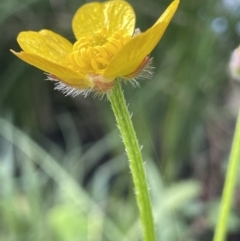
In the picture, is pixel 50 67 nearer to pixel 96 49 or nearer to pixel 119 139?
pixel 96 49

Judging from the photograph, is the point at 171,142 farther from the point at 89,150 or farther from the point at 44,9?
the point at 44,9

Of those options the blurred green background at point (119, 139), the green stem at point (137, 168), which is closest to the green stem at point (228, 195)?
the green stem at point (137, 168)

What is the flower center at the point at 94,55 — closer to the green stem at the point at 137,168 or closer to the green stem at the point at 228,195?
the green stem at the point at 137,168

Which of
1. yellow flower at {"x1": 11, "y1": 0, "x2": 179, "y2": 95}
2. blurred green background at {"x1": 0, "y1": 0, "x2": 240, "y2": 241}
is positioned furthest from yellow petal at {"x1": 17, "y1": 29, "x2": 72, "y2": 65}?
blurred green background at {"x1": 0, "y1": 0, "x2": 240, "y2": 241}

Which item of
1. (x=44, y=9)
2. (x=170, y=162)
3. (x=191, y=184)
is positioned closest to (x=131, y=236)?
(x=191, y=184)

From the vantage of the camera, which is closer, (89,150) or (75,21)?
(75,21)

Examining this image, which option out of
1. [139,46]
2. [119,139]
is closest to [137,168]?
[139,46]
